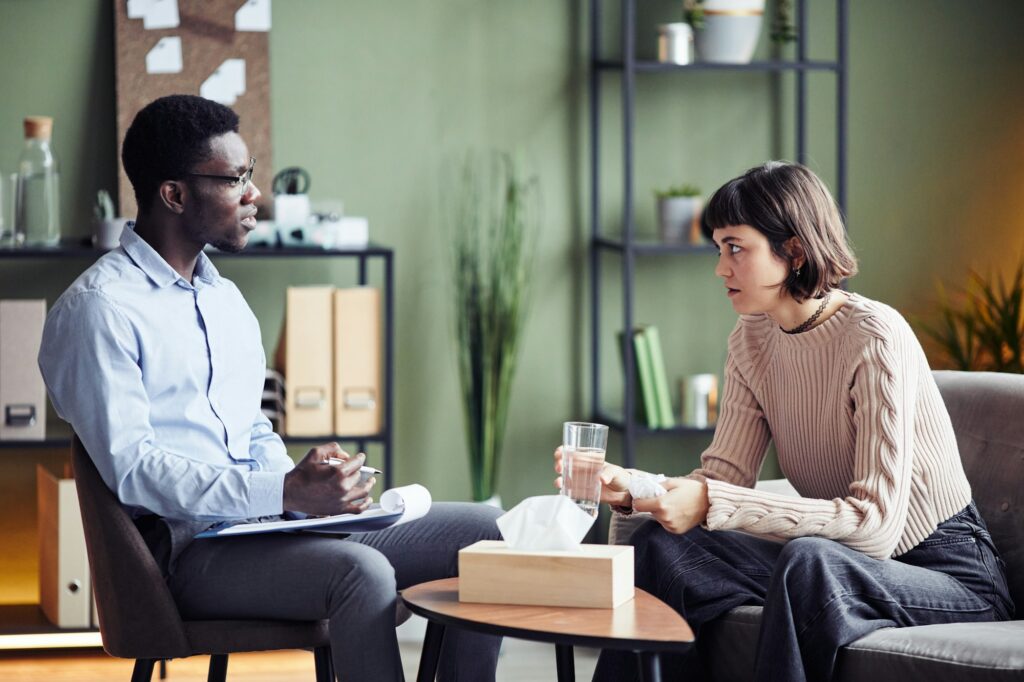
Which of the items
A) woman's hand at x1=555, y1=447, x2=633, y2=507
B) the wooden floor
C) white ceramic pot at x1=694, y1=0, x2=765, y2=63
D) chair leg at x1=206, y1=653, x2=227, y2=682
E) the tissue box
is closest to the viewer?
the tissue box

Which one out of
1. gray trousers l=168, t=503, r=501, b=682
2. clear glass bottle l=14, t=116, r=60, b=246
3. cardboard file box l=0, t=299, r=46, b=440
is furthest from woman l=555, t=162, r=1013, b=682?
clear glass bottle l=14, t=116, r=60, b=246

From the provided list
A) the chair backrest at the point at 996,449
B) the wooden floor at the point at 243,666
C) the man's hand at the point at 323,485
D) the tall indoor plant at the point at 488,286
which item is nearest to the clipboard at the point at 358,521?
the man's hand at the point at 323,485

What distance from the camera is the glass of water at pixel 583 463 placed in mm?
2029

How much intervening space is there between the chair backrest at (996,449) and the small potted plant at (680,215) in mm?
1242

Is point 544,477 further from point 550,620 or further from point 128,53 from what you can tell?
point 550,620

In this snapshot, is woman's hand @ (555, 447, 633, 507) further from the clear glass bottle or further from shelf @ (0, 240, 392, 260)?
the clear glass bottle

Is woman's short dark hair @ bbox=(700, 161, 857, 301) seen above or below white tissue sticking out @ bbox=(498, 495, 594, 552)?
above

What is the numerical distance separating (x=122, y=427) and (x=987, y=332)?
8.36 feet

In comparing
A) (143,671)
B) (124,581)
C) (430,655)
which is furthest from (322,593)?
(143,671)

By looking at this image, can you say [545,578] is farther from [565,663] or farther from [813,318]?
[813,318]

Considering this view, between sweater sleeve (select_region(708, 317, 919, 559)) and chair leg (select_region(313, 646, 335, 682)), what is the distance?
0.66 metres

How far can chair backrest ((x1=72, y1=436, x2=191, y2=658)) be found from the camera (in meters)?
2.07

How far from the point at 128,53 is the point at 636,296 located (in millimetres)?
1595

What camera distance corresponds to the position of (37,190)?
11.4 ft
